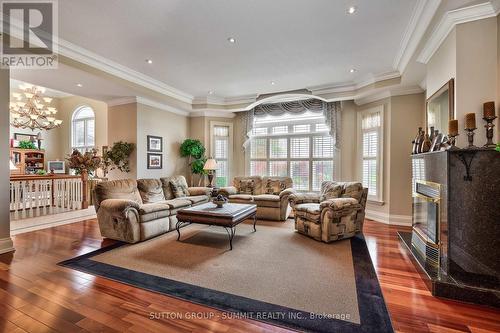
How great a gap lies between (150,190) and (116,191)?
661mm

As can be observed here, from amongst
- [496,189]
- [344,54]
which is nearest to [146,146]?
[344,54]

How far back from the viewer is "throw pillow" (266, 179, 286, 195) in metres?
5.54

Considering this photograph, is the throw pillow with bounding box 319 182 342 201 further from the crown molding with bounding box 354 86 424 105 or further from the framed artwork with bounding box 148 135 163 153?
the framed artwork with bounding box 148 135 163 153

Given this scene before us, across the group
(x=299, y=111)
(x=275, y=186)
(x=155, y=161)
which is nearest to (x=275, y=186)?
(x=275, y=186)

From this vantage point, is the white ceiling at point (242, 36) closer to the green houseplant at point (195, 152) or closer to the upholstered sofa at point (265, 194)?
the green houseplant at point (195, 152)

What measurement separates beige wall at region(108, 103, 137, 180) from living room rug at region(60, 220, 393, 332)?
238 cm

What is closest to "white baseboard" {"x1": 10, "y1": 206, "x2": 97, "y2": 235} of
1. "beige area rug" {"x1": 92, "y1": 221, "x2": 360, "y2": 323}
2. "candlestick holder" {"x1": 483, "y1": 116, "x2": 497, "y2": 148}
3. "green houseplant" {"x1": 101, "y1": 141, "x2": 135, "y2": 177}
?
"green houseplant" {"x1": 101, "y1": 141, "x2": 135, "y2": 177}

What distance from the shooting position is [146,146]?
5.59 metres

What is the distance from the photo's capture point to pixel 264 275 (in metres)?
2.54

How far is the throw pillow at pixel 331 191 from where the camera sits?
4133 millimetres

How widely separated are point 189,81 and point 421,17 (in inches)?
165

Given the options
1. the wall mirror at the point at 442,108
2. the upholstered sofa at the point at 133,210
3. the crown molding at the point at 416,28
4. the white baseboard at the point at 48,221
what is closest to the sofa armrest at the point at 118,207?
the upholstered sofa at the point at 133,210

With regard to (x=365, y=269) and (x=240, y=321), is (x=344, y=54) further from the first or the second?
(x=240, y=321)

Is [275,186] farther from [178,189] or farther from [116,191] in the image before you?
[116,191]
